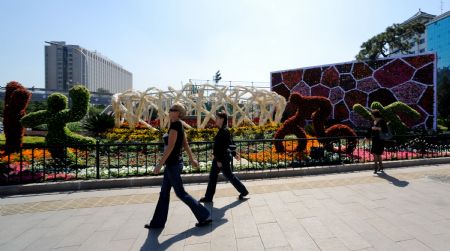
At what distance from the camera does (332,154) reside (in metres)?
9.45

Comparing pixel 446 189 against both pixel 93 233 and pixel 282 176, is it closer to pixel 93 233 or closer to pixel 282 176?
pixel 282 176

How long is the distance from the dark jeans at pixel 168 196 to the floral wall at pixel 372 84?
19.2 metres

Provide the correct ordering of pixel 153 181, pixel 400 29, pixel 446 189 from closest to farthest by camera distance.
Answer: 1. pixel 446 189
2. pixel 153 181
3. pixel 400 29

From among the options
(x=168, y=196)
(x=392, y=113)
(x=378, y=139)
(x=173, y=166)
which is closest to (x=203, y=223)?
(x=168, y=196)

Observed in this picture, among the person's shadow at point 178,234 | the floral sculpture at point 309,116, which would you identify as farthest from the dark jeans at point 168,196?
the floral sculpture at point 309,116

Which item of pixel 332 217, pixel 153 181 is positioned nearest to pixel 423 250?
pixel 332 217

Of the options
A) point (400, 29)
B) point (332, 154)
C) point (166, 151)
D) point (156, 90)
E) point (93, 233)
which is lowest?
point (93, 233)

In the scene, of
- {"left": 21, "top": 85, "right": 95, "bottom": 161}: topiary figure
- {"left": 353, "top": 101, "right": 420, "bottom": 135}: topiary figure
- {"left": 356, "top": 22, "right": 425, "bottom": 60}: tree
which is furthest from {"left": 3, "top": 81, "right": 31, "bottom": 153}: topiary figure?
{"left": 356, "top": 22, "right": 425, "bottom": 60}: tree

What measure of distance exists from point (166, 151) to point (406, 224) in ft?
12.1

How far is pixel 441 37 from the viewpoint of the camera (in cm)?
A: 5431

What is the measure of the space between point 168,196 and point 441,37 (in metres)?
67.4

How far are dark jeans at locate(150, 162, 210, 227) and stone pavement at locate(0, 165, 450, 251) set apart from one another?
0.18 metres

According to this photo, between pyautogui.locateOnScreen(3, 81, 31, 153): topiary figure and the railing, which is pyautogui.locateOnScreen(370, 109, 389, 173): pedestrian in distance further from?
pyautogui.locateOnScreen(3, 81, 31, 153): topiary figure

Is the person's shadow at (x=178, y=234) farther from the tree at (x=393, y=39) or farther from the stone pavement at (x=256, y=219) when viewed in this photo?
the tree at (x=393, y=39)
